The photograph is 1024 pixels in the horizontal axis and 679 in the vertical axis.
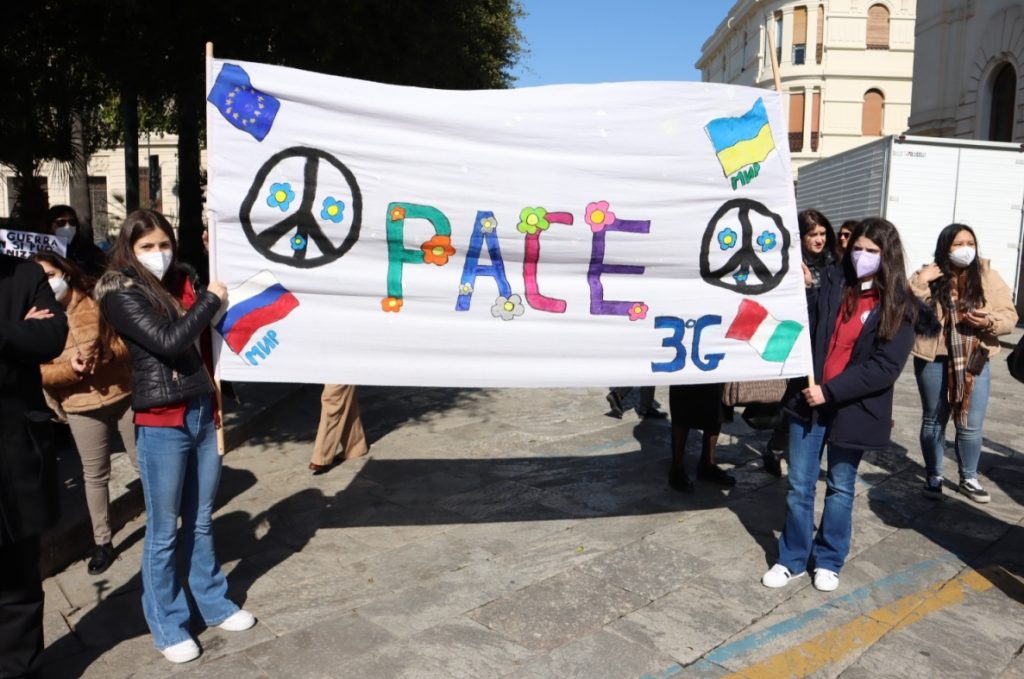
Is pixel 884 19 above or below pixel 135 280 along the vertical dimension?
above

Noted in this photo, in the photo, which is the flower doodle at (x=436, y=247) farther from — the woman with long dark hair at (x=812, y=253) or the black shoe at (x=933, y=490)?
the black shoe at (x=933, y=490)

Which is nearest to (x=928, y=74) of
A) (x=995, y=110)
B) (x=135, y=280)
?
(x=995, y=110)

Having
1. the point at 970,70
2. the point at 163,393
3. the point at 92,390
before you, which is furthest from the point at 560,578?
the point at 970,70

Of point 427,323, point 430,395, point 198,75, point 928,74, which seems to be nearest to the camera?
point 427,323

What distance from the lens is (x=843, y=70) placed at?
41625 millimetres

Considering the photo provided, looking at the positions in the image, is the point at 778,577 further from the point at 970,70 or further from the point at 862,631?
the point at 970,70

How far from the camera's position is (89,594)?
4301mm

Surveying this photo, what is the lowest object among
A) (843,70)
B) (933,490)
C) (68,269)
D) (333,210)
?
(933,490)

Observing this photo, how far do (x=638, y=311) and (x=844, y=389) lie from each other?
1.07 meters

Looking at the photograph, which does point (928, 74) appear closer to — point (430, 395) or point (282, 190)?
point (430, 395)

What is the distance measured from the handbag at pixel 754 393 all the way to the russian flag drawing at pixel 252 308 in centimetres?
312

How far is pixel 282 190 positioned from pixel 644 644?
265cm

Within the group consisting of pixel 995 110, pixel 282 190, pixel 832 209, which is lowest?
pixel 282 190

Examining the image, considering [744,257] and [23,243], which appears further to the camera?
[744,257]
